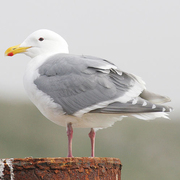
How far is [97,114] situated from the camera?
460 cm

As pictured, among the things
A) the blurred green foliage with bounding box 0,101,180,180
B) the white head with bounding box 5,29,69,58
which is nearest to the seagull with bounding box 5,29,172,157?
the white head with bounding box 5,29,69,58

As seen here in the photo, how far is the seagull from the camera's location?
4.49 meters

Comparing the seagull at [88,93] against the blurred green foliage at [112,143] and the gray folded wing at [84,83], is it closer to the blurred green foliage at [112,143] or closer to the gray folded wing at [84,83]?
the gray folded wing at [84,83]

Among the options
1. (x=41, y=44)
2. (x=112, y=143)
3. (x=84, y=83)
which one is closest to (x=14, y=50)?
(x=41, y=44)

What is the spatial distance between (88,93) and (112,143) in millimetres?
8606

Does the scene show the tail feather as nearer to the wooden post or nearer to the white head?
the wooden post

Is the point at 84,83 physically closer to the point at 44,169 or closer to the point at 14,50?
the point at 14,50

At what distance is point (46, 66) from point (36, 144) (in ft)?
25.5

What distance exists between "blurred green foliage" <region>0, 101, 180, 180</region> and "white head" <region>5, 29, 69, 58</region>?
6333mm

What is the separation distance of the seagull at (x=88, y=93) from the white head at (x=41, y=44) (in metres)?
0.43

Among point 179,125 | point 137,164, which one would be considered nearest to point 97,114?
point 137,164

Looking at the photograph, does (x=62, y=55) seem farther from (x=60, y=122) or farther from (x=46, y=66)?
(x=60, y=122)

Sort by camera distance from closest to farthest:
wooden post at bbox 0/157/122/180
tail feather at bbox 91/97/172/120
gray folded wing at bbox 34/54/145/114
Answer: wooden post at bbox 0/157/122/180
tail feather at bbox 91/97/172/120
gray folded wing at bbox 34/54/145/114

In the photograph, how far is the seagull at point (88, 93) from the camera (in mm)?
4493
